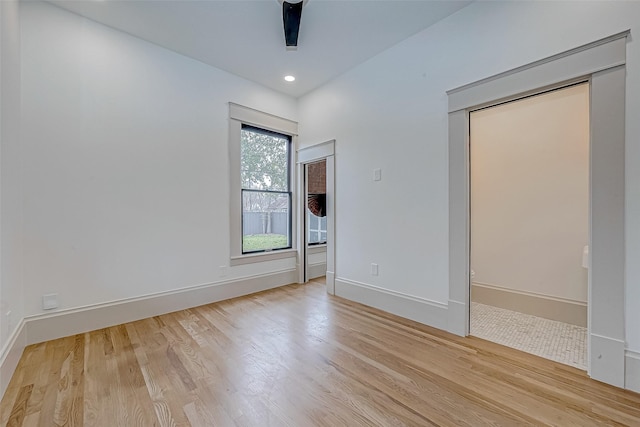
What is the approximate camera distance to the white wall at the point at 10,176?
1.77m

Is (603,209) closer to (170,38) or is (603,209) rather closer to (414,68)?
(414,68)

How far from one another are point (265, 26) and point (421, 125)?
6.12 ft

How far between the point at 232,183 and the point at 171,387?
242 centimetres

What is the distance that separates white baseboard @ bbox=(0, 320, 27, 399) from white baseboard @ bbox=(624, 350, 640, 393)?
386 cm

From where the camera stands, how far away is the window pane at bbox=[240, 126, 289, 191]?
3828mm

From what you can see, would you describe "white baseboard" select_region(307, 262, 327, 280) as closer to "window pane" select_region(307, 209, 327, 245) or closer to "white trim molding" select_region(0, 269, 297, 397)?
"window pane" select_region(307, 209, 327, 245)

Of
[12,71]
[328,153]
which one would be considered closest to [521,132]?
[328,153]

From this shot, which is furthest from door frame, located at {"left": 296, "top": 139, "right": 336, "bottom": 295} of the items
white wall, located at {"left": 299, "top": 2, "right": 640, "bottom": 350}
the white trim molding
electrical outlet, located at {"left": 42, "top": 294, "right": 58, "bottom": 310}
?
electrical outlet, located at {"left": 42, "top": 294, "right": 58, "bottom": 310}

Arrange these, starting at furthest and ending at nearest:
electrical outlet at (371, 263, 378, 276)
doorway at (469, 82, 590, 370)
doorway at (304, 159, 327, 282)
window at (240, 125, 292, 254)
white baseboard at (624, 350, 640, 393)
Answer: doorway at (304, 159, 327, 282) < window at (240, 125, 292, 254) < electrical outlet at (371, 263, 378, 276) < doorway at (469, 82, 590, 370) < white baseboard at (624, 350, 640, 393)

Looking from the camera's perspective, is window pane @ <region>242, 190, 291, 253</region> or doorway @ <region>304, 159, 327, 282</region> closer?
window pane @ <region>242, 190, 291, 253</region>

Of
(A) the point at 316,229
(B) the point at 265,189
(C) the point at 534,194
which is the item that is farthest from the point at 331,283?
(C) the point at 534,194

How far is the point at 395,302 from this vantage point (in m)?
3.01

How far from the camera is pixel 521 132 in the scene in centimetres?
304

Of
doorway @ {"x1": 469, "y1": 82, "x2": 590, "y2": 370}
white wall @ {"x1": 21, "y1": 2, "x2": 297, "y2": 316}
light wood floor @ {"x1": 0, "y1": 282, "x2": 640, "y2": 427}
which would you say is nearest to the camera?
light wood floor @ {"x1": 0, "y1": 282, "x2": 640, "y2": 427}
